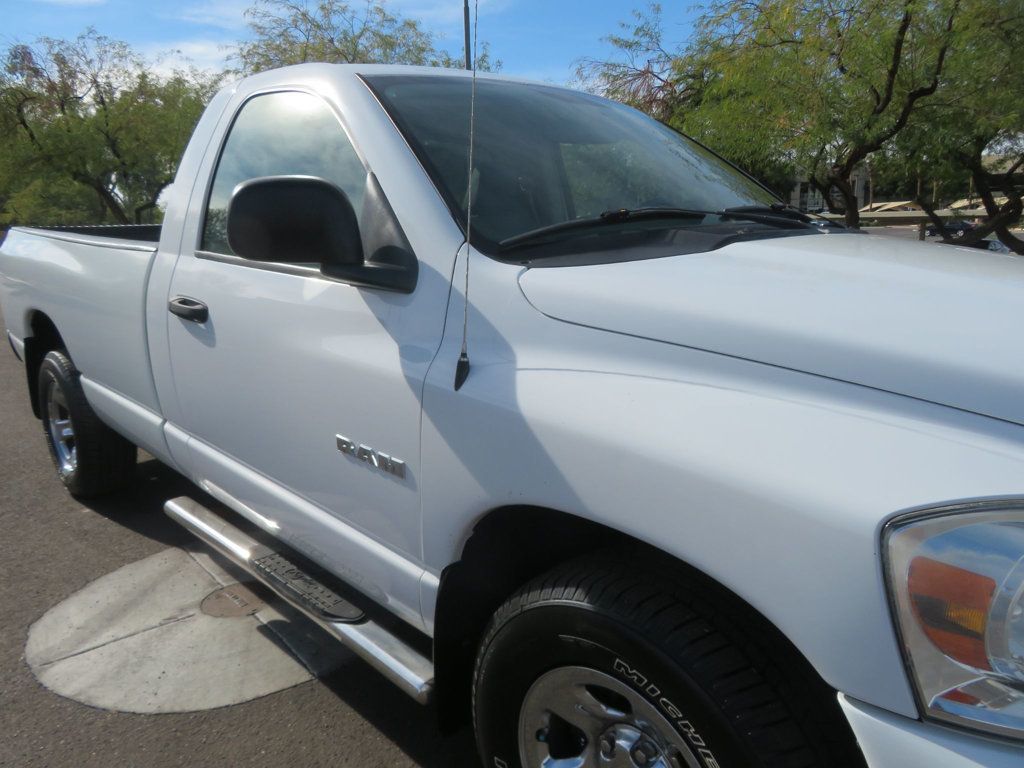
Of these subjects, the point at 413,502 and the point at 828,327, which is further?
the point at 413,502

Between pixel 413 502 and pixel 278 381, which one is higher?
pixel 278 381

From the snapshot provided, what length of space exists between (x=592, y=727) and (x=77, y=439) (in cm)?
332

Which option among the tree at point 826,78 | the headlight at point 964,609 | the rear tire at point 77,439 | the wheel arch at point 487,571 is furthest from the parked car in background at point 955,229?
the headlight at point 964,609

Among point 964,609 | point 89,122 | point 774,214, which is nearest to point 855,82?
point 774,214

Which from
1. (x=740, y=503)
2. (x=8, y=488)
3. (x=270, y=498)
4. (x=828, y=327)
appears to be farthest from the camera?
(x=8, y=488)

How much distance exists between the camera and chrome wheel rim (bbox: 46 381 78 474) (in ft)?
14.0

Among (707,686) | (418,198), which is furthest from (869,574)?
(418,198)

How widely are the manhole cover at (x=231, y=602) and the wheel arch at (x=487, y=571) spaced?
152 cm

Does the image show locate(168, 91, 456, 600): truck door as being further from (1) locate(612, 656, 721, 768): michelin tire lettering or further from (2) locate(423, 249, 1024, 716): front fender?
(1) locate(612, 656, 721, 768): michelin tire lettering

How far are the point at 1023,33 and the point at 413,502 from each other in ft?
29.5

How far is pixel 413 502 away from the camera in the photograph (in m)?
1.97

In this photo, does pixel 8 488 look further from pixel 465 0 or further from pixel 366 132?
pixel 465 0

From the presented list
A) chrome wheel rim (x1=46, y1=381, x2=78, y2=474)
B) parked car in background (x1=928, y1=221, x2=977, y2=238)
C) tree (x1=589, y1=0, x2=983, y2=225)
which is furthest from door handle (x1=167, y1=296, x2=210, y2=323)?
parked car in background (x1=928, y1=221, x2=977, y2=238)

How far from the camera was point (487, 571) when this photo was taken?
197 cm
